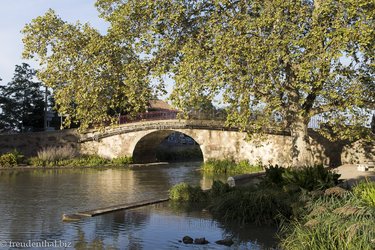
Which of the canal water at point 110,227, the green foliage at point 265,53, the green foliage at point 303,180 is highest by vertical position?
the green foliage at point 265,53

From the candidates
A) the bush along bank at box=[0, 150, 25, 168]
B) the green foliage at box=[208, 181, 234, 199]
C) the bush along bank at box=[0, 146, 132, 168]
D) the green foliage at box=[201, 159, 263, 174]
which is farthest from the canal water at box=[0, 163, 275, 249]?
the bush along bank at box=[0, 146, 132, 168]

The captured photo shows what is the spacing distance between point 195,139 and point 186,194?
66.1 ft

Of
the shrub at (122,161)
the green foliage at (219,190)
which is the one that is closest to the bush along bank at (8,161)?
the shrub at (122,161)

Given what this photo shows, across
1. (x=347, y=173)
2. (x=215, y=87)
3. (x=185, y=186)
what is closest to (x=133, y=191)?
(x=185, y=186)

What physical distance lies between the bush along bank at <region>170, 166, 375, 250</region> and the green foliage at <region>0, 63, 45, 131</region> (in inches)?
1489

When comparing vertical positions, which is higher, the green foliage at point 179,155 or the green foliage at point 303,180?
the green foliage at point 179,155

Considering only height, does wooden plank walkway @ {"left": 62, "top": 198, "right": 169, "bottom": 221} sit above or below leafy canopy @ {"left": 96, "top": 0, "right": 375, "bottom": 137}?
below

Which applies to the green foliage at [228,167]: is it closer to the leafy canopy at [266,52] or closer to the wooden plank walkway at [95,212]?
the leafy canopy at [266,52]

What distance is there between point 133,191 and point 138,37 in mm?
6423

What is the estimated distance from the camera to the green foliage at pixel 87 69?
17.4 metres

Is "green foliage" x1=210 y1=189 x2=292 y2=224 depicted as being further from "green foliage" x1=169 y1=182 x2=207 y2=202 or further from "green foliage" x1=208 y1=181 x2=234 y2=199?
"green foliage" x1=169 y1=182 x2=207 y2=202

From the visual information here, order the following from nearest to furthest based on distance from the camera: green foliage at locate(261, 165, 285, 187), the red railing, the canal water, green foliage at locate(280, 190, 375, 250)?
green foliage at locate(280, 190, 375, 250), the canal water, green foliage at locate(261, 165, 285, 187), the red railing

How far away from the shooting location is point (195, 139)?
3434 cm

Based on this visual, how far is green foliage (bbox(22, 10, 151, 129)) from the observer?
17.4 meters
